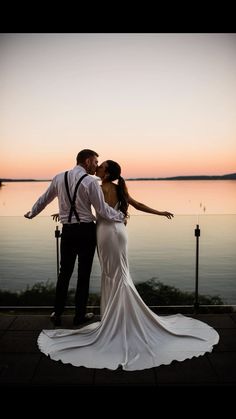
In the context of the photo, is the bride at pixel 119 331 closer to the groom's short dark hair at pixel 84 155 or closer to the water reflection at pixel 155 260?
the groom's short dark hair at pixel 84 155

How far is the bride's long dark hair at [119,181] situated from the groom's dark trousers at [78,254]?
347 millimetres

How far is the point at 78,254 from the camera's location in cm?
352

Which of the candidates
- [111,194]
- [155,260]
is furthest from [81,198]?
[155,260]

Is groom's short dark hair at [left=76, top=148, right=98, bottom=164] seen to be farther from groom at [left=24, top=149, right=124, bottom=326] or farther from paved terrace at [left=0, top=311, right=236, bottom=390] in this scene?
paved terrace at [left=0, top=311, right=236, bottom=390]

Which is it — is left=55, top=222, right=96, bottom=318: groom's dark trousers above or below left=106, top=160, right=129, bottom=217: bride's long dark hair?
below

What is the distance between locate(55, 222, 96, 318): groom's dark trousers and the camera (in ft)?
11.2

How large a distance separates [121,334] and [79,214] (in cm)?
108

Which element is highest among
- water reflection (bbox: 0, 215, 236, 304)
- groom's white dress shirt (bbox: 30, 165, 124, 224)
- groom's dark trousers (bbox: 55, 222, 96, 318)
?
groom's white dress shirt (bbox: 30, 165, 124, 224)

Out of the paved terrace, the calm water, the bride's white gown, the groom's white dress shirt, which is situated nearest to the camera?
the paved terrace

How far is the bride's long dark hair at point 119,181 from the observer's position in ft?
10.7

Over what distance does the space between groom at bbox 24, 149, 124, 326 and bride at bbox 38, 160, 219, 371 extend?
118 millimetres

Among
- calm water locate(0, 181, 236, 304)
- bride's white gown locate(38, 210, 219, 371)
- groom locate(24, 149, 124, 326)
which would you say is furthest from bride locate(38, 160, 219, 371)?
calm water locate(0, 181, 236, 304)

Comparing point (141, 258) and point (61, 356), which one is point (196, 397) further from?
point (141, 258)

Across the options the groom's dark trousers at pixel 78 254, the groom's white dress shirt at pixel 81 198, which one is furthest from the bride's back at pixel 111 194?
the groom's dark trousers at pixel 78 254
